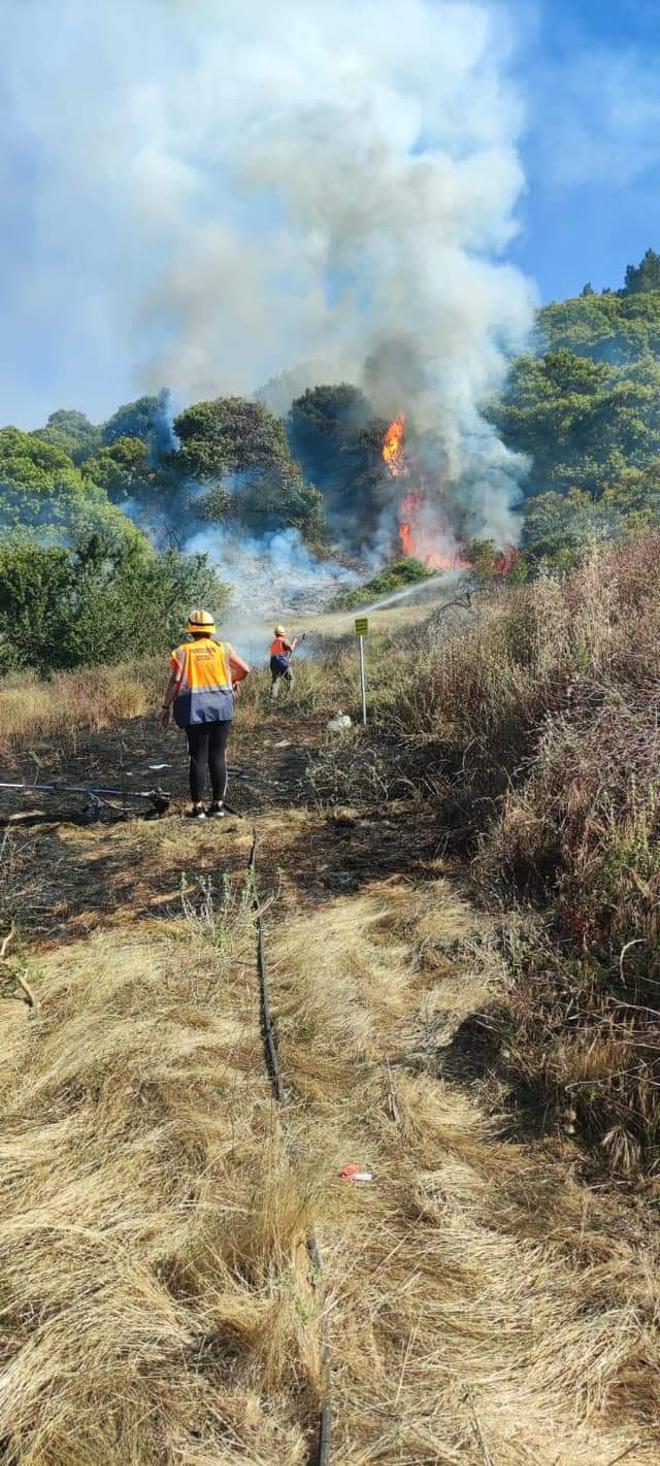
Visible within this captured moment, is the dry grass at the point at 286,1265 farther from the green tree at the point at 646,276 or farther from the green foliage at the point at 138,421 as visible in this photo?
the green tree at the point at 646,276

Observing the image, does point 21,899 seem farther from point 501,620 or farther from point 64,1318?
point 501,620

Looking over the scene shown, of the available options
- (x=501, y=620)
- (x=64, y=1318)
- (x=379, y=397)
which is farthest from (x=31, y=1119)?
(x=379, y=397)

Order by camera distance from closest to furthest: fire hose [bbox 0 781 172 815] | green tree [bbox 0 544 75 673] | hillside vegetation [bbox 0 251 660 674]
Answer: fire hose [bbox 0 781 172 815], green tree [bbox 0 544 75 673], hillside vegetation [bbox 0 251 660 674]

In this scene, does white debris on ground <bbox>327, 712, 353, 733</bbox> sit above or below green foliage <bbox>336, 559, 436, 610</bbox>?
below

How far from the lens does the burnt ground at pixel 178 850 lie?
14.9 ft

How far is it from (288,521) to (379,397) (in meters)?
12.8

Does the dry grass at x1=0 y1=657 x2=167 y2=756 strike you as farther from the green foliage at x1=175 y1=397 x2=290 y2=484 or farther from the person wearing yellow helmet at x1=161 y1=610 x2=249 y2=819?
the green foliage at x1=175 y1=397 x2=290 y2=484

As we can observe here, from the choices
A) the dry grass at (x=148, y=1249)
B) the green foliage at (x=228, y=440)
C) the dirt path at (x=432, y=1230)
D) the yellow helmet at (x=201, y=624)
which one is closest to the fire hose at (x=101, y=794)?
the yellow helmet at (x=201, y=624)

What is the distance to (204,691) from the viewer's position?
6.04 metres

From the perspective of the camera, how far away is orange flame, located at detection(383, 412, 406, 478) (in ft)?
131

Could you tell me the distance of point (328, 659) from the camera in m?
14.6

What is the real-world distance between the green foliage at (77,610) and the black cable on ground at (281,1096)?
11.2 m

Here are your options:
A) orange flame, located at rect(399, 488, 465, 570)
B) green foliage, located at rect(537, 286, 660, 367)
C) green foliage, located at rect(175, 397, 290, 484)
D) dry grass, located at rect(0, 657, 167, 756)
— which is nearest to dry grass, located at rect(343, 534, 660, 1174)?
dry grass, located at rect(0, 657, 167, 756)

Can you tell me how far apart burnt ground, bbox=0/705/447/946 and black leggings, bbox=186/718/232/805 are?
0.28 m
